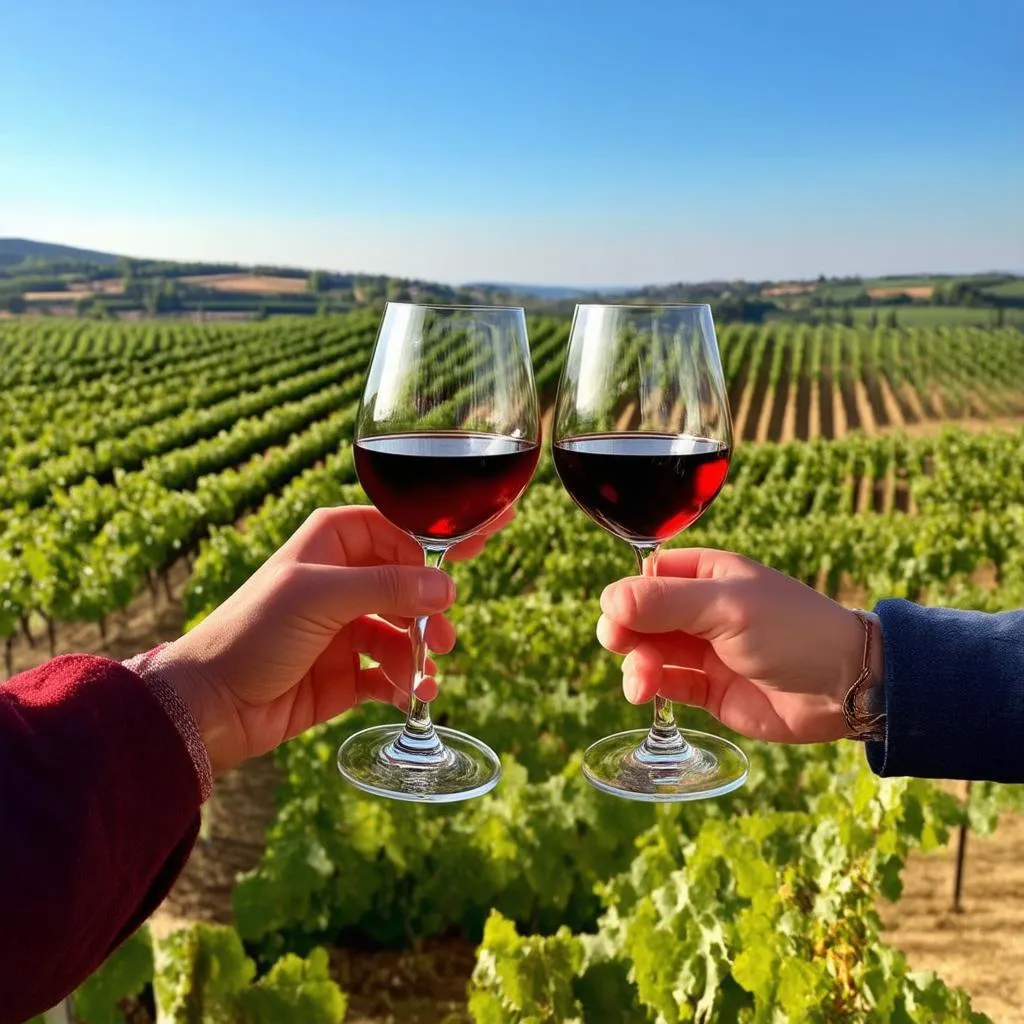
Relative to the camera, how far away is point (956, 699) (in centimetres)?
163

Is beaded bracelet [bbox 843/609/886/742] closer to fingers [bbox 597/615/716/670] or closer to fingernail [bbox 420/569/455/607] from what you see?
fingers [bbox 597/615/716/670]

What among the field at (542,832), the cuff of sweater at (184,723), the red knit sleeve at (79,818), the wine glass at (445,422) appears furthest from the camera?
the field at (542,832)

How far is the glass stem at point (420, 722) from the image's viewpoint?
1.66 m

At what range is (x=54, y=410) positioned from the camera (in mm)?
27359

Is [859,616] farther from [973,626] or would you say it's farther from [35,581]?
[35,581]

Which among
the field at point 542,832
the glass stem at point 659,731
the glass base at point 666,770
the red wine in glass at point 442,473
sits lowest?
the field at point 542,832

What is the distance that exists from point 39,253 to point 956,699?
163338mm

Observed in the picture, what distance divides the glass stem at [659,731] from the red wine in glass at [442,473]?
0.93 feet

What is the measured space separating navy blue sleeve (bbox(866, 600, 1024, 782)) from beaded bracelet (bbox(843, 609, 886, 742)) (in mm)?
44

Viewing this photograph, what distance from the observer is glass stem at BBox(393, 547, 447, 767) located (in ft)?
5.45

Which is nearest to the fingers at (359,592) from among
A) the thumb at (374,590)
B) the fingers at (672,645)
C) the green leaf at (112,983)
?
the thumb at (374,590)

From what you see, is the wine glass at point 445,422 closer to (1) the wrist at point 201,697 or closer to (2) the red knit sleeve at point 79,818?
(1) the wrist at point 201,697

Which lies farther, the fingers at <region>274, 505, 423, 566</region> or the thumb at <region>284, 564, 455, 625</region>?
the fingers at <region>274, 505, 423, 566</region>

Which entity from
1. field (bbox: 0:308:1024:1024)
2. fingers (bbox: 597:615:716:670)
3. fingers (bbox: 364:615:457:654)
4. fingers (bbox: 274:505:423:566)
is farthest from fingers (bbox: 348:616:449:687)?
field (bbox: 0:308:1024:1024)
